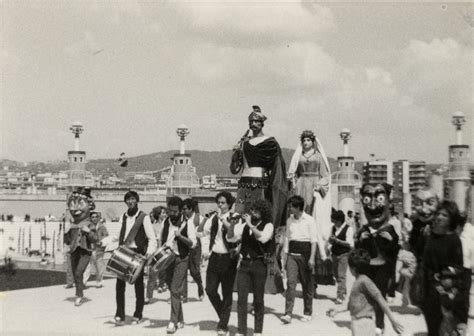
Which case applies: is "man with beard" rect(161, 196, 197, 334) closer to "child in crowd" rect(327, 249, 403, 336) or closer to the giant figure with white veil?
"child in crowd" rect(327, 249, 403, 336)

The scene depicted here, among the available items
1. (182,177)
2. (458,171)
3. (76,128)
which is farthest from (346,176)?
(458,171)

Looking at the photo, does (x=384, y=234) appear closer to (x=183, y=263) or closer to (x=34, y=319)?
(x=183, y=263)

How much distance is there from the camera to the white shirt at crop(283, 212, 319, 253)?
7250mm

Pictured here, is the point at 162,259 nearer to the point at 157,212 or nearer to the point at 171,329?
the point at 171,329

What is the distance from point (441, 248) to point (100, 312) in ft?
16.2

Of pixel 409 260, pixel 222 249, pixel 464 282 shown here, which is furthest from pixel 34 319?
pixel 464 282

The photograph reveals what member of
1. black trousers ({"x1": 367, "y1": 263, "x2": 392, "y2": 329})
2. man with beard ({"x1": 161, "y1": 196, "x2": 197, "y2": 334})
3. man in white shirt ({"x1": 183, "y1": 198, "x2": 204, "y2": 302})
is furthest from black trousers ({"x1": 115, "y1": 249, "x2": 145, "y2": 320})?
black trousers ({"x1": 367, "y1": 263, "x2": 392, "y2": 329})

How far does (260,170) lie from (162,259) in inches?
82.8

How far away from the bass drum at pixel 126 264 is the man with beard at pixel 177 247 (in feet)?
1.13

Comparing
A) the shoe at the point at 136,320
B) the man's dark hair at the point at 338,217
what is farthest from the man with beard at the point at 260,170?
→ the shoe at the point at 136,320

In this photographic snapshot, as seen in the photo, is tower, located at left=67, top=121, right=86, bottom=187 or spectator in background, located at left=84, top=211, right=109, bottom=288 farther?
tower, located at left=67, top=121, right=86, bottom=187

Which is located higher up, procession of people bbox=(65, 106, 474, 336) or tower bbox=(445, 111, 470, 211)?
tower bbox=(445, 111, 470, 211)

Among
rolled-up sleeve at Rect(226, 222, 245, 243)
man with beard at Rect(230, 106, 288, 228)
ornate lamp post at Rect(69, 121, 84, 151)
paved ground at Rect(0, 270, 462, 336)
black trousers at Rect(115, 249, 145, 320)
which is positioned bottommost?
paved ground at Rect(0, 270, 462, 336)

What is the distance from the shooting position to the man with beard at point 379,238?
231 inches
